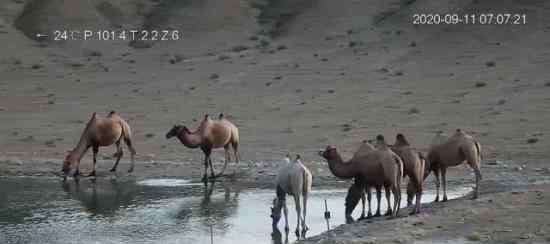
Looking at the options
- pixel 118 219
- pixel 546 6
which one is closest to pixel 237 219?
pixel 118 219

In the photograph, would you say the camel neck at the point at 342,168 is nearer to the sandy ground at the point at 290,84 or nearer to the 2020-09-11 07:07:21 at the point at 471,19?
the sandy ground at the point at 290,84

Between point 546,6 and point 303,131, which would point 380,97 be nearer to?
point 303,131

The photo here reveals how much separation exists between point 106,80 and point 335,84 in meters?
10.0

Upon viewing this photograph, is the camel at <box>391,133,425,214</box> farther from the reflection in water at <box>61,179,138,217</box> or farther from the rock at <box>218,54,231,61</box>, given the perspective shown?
the rock at <box>218,54,231,61</box>

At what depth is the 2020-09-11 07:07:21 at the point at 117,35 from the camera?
52562 mm

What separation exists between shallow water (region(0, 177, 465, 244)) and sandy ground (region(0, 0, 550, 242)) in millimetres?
1309

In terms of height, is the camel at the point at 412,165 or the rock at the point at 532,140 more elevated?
the rock at the point at 532,140

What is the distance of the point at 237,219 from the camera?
1545 cm

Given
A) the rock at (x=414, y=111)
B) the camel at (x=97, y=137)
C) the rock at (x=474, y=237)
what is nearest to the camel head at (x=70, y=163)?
the camel at (x=97, y=137)

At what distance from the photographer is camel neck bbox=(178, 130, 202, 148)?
20609mm

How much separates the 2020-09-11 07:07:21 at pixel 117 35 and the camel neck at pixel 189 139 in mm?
31491

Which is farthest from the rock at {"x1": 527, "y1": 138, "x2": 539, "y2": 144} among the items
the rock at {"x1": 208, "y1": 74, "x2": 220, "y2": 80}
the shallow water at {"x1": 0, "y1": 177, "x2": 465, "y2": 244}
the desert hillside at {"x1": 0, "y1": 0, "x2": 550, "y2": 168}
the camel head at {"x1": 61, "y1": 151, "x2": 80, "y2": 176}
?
the rock at {"x1": 208, "y1": 74, "x2": 220, "y2": 80}

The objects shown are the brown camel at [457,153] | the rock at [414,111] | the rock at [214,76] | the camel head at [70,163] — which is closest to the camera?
the brown camel at [457,153]

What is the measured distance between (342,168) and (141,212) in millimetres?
3587
